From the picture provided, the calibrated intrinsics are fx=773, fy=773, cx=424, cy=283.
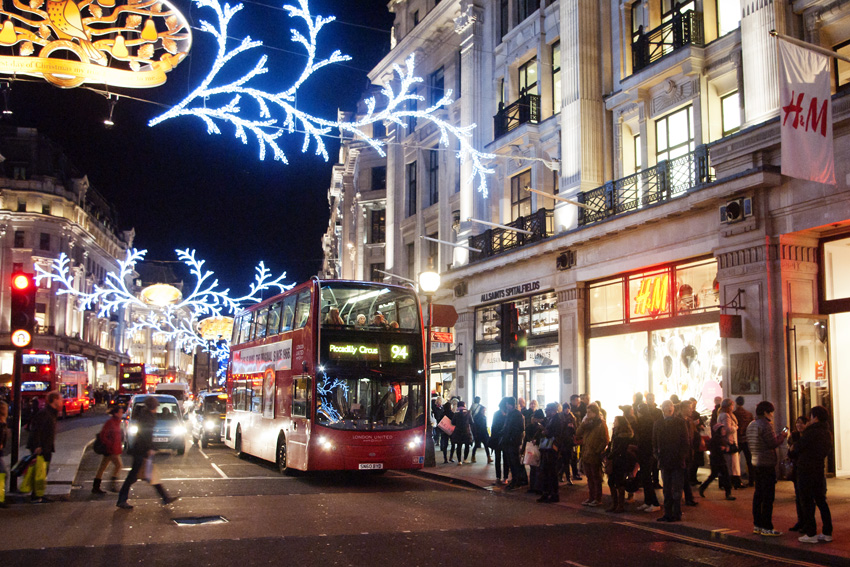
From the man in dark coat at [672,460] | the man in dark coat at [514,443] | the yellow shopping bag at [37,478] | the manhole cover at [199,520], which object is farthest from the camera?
the man in dark coat at [514,443]

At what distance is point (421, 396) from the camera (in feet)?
52.0

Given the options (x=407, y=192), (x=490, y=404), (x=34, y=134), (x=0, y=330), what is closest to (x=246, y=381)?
(x=490, y=404)

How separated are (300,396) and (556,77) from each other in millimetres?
13626

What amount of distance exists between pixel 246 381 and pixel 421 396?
271 inches

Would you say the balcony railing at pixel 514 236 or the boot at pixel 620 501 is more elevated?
the balcony railing at pixel 514 236

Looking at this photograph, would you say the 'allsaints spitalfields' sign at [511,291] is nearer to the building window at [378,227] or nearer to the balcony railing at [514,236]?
the balcony railing at [514,236]

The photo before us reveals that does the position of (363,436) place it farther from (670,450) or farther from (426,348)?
(670,450)

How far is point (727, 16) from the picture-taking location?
1758cm

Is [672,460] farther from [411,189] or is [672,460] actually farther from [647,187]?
[411,189]

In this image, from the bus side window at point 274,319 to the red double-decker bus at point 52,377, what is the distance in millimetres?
21764

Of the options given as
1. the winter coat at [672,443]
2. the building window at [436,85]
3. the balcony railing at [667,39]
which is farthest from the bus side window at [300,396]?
the building window at [436,85]

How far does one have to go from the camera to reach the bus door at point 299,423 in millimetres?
15289

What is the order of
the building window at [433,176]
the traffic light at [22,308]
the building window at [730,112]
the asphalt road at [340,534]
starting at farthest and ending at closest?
the building window at [433,176], the building window at [730,112], the traffic light at [22,308], the asphalt road at [340,534]

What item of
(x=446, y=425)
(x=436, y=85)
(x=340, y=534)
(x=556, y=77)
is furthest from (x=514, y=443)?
(x=436, y=85)
